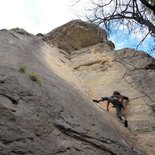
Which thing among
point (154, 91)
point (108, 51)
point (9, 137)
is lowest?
point (9, 137)

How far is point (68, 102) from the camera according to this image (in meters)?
12.9

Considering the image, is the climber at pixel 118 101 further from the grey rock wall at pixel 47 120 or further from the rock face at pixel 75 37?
the rock face at pixel 75 37

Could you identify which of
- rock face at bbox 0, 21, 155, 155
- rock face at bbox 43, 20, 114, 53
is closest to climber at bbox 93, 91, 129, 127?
rock face at bbox 0, 21, 155, 155

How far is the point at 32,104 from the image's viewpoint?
11086 millimetres

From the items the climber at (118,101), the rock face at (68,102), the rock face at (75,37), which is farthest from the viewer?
the rock face at (75,37)

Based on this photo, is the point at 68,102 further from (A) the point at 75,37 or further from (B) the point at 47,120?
(A) the point at 75,37

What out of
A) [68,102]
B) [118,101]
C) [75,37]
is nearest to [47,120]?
[68,102]

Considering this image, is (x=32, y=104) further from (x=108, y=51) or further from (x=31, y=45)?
(x=108, y=51)

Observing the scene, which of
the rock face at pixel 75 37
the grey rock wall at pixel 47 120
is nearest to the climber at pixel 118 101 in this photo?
the grey rock wall at pixel 47 120

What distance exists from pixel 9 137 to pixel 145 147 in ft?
19.5

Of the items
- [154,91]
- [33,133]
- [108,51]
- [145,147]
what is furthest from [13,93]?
[108,51]

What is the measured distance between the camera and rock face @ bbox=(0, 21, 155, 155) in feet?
32.6

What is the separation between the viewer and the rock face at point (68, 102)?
32.6 ft

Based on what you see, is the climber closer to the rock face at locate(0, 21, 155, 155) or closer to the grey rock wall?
the rock face at locate(0, 21, 155, 155)
